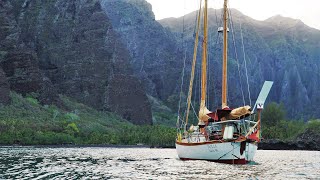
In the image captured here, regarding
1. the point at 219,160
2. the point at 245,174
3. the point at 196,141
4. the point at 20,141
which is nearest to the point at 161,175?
the point at 245,174

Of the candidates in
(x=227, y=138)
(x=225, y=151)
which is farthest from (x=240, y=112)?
(x=225, y=151)

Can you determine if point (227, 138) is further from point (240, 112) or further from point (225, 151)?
point (240, 112)

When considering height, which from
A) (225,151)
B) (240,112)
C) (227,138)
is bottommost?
(225,151)

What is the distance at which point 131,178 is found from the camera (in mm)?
47719

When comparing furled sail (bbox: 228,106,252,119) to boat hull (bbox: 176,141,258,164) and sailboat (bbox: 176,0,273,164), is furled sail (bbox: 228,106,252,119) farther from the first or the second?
boat hull (bbox: 176,141,258,164)

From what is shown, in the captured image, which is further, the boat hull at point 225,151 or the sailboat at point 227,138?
the boat hull at point 225,151

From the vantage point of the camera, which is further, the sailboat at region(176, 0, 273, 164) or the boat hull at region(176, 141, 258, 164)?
the boat hull at region(176, 141, 258, 164)

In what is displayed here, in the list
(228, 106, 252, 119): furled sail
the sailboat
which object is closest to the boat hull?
the sailboat

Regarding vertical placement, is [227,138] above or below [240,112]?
below

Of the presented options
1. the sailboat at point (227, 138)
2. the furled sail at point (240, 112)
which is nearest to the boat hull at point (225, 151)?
the sailboat at point (227, 138)

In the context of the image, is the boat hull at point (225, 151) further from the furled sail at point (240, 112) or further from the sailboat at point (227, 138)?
the furled sail at point (240, 112)

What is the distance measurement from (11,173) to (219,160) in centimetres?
2743

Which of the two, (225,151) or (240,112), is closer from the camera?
(225,151)

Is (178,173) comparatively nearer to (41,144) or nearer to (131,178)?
(131,178)
